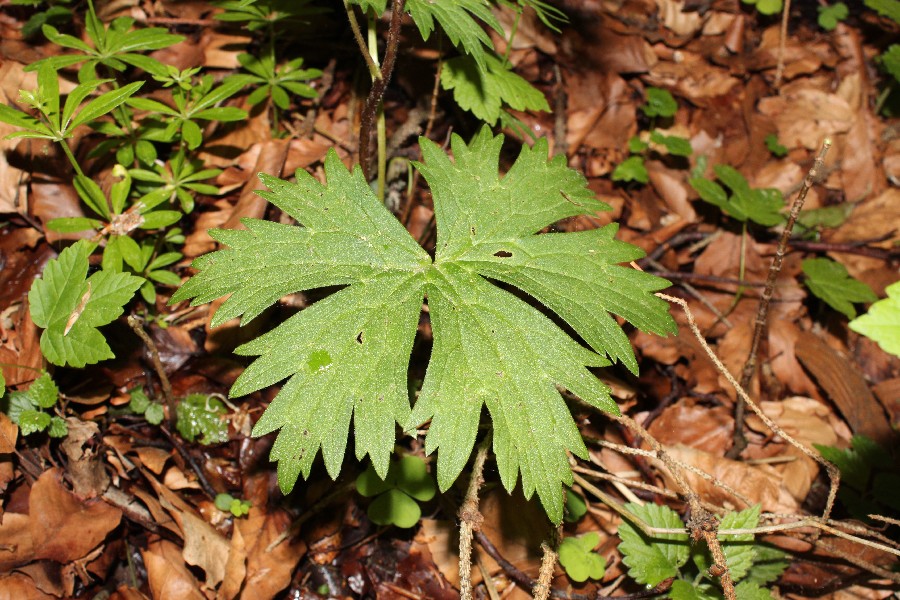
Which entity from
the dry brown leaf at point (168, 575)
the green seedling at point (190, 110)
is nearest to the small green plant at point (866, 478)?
the dry brown leaf at point (168, 575)

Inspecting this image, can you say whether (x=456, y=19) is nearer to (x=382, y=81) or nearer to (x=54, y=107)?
(x=382, y=81)

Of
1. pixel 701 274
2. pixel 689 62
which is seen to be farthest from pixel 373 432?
pixel 689 62

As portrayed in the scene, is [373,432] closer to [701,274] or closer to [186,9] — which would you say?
[701,274]

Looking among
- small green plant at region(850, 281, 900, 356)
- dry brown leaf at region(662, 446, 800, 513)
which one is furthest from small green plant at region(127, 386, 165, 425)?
small green plant at region(850, 281, 900, 356)

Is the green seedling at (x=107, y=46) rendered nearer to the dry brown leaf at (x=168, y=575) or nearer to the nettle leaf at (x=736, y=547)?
the dry brown leaf at (x=168, y=575)

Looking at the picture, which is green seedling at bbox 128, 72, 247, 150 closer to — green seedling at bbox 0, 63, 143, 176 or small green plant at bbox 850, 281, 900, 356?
green seedling at bbox 0, 63, 143, 176

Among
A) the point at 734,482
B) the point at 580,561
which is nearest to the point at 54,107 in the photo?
the point at 580,561
